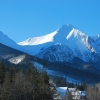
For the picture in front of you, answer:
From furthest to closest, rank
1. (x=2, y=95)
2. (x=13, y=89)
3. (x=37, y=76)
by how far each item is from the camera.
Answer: (x=37, y=76) → (x=13, y=89) → (x=2, y=95)

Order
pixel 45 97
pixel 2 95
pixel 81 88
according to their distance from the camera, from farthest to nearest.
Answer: pixel 81 88, pixel 45 97, pixel 2 95

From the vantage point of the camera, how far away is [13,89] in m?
58.7

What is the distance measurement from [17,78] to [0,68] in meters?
5.12

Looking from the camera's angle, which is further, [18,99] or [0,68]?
[0,68]

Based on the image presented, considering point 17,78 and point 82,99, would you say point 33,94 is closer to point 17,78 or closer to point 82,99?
point 17,78

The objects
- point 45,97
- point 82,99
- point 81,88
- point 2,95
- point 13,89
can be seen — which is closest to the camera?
point 2,95

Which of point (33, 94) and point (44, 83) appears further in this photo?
point (44, 83)

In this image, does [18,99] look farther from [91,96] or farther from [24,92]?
[91,96]

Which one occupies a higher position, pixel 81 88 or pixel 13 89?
pixel 81 88

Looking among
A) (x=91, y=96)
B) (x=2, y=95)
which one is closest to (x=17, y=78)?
(x=2, y=95)

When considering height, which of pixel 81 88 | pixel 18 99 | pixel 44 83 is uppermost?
pixel 81 88

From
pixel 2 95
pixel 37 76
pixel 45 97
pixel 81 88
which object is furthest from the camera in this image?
pixel 81 88

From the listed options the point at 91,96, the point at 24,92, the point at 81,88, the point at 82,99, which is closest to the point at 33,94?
the point at 24,92

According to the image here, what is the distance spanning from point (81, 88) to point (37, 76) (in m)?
109
